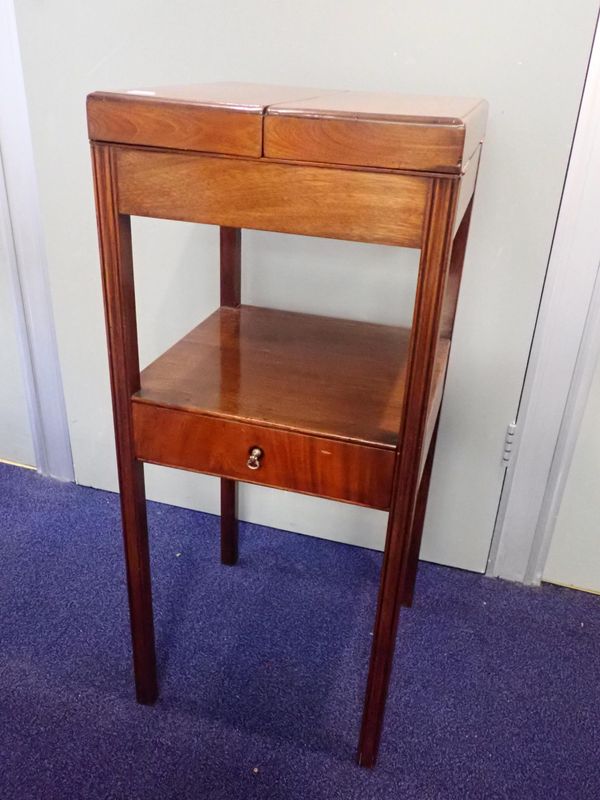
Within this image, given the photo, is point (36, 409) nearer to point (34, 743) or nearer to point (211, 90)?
point (34, 743)

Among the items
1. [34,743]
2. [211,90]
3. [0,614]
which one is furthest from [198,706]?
[211,90]

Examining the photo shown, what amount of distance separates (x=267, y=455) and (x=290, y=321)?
0.37 m

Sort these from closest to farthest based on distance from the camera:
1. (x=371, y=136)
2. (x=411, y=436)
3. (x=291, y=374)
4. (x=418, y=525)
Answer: (x=371, y=136) < (x=411, y=436) < (x=291, y=374) < (x=418, y=525)

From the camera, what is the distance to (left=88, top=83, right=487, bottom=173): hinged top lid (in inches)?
26.2

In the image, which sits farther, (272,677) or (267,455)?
(272,677)

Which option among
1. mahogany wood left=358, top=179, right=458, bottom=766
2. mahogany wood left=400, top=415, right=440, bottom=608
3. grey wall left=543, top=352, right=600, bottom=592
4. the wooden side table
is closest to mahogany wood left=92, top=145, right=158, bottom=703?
the wooden side table

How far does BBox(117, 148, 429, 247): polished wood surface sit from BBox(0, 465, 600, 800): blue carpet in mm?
810

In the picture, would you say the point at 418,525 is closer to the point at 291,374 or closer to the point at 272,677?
the point at 272,677

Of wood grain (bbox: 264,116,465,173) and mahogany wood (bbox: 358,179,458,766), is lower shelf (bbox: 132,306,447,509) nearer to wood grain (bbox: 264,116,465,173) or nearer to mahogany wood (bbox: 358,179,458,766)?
mahogany wood (bbox: 358,179,458,766)

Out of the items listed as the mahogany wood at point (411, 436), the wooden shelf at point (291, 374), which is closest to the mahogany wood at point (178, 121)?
the mahogany wood at point (411, 436)

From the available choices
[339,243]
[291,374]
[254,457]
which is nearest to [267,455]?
[254,457]

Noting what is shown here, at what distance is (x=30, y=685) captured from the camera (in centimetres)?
118

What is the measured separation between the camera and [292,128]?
2.30ft

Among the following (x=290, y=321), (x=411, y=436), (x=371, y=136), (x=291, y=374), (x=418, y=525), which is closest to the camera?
(x=371, y=136)
